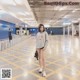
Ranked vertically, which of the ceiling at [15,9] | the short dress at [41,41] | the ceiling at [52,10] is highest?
the ceiling at [52,10]

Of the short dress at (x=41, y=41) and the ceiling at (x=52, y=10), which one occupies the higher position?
the ceiling at (x=52, y=10)

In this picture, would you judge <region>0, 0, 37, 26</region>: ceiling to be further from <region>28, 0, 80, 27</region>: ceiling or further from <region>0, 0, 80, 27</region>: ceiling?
<region>28, 0, 80, 27</region>: ceiling

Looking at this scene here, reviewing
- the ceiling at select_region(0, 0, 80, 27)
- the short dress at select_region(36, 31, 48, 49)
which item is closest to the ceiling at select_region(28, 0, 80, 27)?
the ceiling at select_region(0, 0, 80, 27)

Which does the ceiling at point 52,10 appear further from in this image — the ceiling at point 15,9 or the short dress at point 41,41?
the short dress at point 41,41

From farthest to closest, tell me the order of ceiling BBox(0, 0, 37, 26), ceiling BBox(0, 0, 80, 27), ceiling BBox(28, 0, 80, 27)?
ceiling BBox(28, 0, 80, 27) < ceiling BBox(0, 0, 80, 27) < ceiling BBox(0, 0, 37, 26)

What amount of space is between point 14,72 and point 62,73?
1.53m

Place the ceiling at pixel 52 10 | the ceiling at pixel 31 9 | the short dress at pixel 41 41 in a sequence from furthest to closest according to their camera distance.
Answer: the ceiling at pixel 52 10 → the ceiling at pixel 31 9 → the short dress at pixel 41 41

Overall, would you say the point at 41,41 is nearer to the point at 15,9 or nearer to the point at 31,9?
the point at 15,9

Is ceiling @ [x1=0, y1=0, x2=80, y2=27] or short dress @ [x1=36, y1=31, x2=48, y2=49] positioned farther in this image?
ceiling @ [x1=0, y1=0, x2=80, y2=27]

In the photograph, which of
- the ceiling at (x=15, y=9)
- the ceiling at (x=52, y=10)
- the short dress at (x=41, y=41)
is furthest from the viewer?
the ceiling at (x=52, y=10)

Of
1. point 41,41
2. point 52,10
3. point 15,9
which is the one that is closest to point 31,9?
point 15,9

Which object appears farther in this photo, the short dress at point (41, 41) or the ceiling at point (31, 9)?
the ceiling at point (31, 9)

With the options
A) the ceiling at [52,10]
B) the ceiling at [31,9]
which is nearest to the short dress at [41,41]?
the ceiling at [31,9]

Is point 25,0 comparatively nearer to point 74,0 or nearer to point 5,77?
point 74,0
